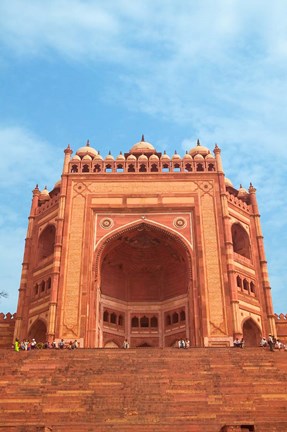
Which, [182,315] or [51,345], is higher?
[182,315]

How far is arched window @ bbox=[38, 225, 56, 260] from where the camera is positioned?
31486 millimetres

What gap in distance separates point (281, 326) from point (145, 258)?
9381mm

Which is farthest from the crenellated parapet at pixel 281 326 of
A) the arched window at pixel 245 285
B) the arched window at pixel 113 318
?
the arched window at pixel 113 318

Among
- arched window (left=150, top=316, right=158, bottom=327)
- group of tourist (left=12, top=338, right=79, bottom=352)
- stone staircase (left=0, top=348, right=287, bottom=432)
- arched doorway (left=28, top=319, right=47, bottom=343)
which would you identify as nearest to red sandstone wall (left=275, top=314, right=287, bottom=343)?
arched window (left=150, top=316, right=158, bottom=327)

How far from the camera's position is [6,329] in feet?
96.6

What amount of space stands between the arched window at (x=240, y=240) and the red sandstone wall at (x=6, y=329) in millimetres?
14716

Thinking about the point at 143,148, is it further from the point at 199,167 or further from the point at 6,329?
the point at 6,329

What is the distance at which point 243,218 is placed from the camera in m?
31.6

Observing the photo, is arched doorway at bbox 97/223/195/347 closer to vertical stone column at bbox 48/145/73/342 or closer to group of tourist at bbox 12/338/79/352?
vertical stone column at bbox 48/145/73/342

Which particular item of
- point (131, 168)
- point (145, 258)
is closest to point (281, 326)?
point (145, 258)

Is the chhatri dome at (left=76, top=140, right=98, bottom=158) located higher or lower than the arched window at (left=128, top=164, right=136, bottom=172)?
higher

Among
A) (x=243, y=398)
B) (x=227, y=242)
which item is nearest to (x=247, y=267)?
(x=227, y=242)

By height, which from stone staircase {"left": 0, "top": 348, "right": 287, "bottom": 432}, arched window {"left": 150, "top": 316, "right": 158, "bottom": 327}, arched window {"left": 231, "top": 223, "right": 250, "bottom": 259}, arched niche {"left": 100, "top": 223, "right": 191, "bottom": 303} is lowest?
stone staircase {"left": 0, "top": 348, "right": 287, "bottom": 432}

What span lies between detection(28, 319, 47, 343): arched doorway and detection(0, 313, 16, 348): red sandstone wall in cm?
153
